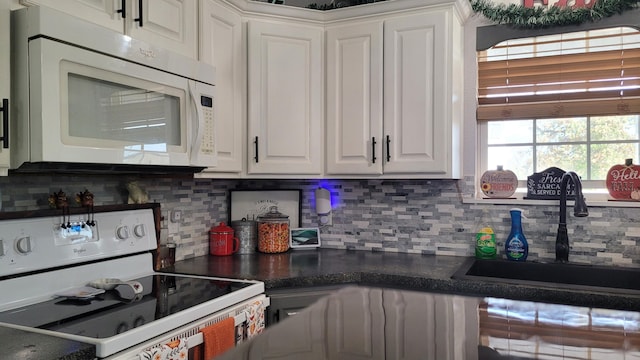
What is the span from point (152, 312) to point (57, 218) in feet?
1.83

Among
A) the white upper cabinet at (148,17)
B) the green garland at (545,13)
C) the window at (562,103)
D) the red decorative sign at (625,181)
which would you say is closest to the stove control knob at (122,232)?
the white upper cabinet at (148,17)

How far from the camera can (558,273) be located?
2.26m

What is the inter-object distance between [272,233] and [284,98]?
732 mm

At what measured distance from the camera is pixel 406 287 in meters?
2.05

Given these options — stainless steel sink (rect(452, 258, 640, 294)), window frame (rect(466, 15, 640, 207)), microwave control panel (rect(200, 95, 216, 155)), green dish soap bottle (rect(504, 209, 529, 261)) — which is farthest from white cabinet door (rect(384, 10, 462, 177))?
microwave control panel (rect(200, 95, 216, 155))

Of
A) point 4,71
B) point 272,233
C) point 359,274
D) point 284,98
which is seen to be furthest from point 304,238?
point 4,71

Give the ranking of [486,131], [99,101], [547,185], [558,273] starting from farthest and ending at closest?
[486,131] → [547,185] → [558,273] → [99,101]

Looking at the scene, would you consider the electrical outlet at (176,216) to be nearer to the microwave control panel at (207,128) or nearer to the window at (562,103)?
the microwave control panel at (207,128)

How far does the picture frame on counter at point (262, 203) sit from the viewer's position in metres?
2.78

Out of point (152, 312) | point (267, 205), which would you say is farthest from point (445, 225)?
point (152, 312)

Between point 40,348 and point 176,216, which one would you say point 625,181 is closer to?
Result: point 176,216

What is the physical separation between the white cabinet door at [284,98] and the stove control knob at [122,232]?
2.21ft

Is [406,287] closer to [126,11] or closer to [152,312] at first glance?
[152,312]

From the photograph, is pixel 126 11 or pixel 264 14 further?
pixel 264 14
